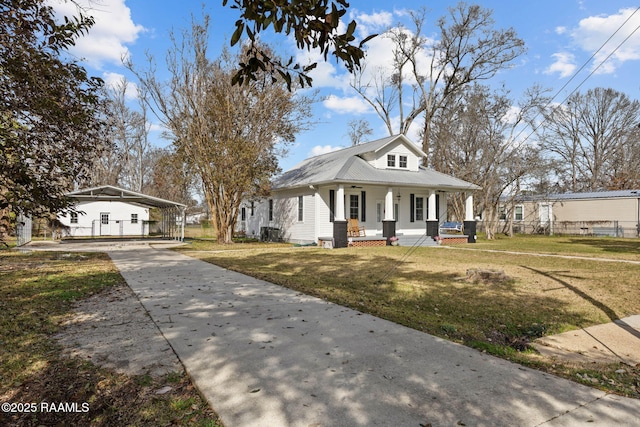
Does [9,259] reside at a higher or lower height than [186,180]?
lower

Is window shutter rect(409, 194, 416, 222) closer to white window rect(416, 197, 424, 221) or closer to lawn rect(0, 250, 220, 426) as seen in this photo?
white window rect(416, 197, 424, 221)

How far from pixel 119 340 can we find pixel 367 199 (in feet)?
57.4

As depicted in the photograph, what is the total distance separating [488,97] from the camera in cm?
2800

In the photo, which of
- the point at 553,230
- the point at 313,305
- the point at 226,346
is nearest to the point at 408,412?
the point at 226,346

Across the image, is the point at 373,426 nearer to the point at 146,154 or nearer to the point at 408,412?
the point at 408,412

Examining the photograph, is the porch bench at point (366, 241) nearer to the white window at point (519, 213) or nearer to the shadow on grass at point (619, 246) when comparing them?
the shadow on grass at point (619, 246)

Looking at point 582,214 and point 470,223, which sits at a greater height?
point 582,214

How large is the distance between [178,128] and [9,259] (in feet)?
35.1

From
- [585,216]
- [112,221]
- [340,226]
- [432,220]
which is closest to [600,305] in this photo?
[340,226]

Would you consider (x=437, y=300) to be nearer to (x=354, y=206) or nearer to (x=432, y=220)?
(x=354, y=206)

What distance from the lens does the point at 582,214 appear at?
30.3m

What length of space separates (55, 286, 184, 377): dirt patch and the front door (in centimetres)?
2986

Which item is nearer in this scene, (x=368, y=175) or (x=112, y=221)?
(x=368, y=175)

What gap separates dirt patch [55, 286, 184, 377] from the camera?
3395mm
